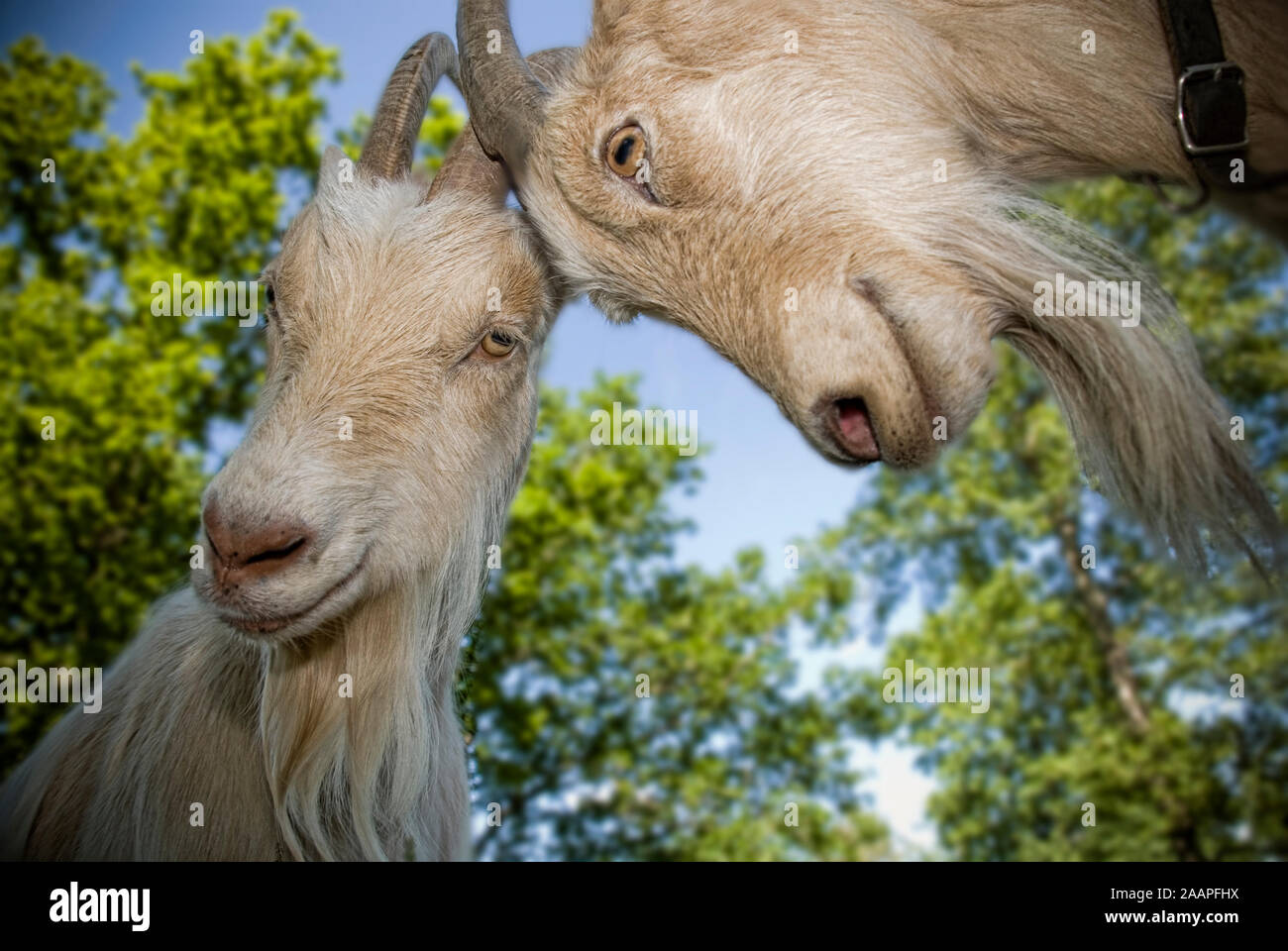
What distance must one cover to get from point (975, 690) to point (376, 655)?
861 centimetres

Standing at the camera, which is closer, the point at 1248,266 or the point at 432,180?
the point at 432,180

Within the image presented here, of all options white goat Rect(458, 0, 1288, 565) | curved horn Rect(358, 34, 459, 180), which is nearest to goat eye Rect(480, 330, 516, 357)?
white goat Rect(458, 0, 1288, 565)

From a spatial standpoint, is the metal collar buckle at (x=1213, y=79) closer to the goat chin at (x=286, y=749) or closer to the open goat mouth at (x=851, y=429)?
the open goat mouth at (x=851, y=429)

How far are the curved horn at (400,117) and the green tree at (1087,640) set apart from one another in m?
9.11

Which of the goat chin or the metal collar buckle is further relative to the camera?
the goat chin

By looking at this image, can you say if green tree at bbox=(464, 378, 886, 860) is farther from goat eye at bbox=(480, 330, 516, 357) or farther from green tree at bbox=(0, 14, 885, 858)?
goat eye at bbox=(480, 330, 516, 357)

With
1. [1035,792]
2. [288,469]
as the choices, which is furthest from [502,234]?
[1035,792]

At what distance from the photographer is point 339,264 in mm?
1979

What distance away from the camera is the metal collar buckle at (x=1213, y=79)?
5.19 feet

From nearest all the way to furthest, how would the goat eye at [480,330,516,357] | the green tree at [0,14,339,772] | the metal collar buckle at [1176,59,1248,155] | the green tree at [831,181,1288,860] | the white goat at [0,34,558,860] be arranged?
the metal collar buckle at [1176,59,1248,155]
the white goat at [0,34,558,860]
the goat eye at [480,330,516,357]
the green tree at [0,14,339,772]
the green tree at [831,181,1288,860]

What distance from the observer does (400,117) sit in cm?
220

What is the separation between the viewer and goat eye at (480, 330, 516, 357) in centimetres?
202

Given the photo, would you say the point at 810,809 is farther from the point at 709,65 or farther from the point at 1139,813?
the point at 709,65

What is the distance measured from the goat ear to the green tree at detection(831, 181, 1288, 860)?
30.1ft
